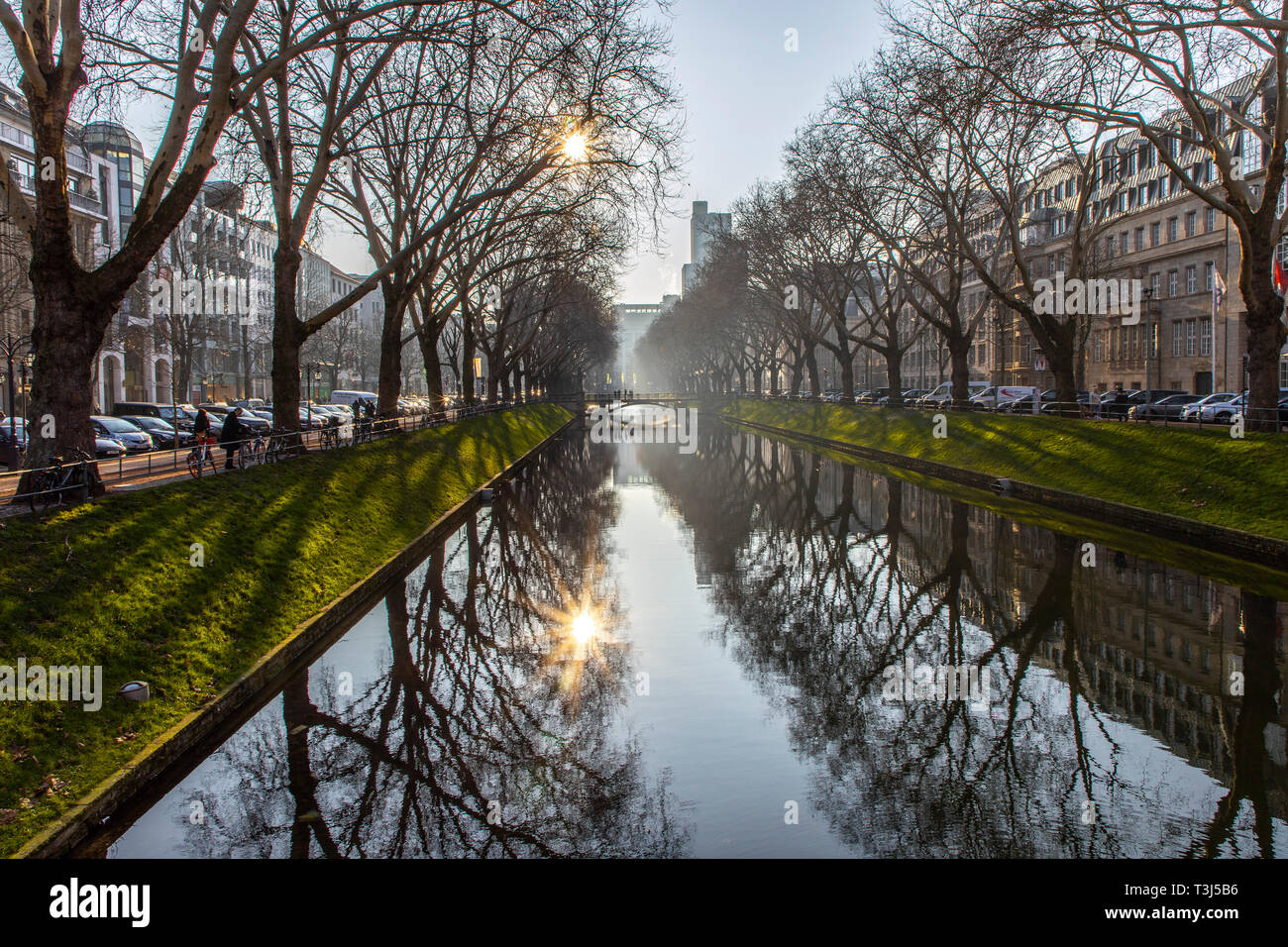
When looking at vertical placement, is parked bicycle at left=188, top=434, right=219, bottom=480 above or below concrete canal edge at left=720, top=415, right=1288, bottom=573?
above

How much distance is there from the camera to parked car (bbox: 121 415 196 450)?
3766 centimetres

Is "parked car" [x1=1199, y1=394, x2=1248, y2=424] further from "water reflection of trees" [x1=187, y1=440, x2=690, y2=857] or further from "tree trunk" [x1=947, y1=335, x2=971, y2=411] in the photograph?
"water reflection of trees" [x1=187, y1=440, x2=690, y2=857]

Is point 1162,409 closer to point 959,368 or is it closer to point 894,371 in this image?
point 959,368

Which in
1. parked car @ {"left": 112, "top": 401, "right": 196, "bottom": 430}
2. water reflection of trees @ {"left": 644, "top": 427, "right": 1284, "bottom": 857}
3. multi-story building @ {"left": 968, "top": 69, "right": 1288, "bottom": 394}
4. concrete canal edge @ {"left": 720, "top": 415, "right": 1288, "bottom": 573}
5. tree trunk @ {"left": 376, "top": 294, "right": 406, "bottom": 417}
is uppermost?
multi-story building @ {"left": 968, "top": 69, "right": 1288, "bottom": 394}

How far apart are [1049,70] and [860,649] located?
1853 cm

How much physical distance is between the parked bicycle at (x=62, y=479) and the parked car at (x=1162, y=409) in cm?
3211

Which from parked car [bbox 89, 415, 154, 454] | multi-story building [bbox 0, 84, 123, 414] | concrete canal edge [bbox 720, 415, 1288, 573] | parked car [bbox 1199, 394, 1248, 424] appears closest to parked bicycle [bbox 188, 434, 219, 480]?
parked car [bbox 89, 415, 154, 454]

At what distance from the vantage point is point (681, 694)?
33.5 feet

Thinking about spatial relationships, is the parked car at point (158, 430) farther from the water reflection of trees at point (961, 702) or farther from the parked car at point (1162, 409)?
the parked car at point (1162, 409)

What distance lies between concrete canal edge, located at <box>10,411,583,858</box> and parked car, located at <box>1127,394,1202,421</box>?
2920cm

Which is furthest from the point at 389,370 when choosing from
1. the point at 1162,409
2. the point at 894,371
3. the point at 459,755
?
the point at 1162,409

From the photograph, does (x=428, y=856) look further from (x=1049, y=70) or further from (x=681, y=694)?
(x=1049, y=70)

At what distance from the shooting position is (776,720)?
9.30 meters
